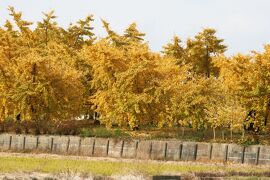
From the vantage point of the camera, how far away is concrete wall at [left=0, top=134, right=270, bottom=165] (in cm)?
3378

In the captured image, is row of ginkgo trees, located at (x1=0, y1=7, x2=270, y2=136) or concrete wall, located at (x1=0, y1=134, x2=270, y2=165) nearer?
concrete wall, located at (x1=0, y1=134, x2=270, y2=165)

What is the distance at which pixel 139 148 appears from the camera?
35.2 m

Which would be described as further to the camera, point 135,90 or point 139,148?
point 135,90

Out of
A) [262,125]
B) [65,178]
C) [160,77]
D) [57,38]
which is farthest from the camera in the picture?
[57,38]

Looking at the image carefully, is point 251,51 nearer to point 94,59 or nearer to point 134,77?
point 134,77

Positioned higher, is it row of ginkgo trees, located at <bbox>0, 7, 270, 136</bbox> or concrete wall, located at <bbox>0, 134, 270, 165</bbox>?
row of ginkgo trees, located at <bbox>0, 7, 270, 136</bbox>

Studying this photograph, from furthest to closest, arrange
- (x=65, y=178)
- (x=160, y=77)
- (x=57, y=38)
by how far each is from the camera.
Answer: (x=57, y=38)
(x=160, y=77)
(x=65, y=178)

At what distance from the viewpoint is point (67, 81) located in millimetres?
43531

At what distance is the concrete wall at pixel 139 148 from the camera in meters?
33.8

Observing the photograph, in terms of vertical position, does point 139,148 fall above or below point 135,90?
below

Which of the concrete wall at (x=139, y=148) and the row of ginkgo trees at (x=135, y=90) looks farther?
the row of ginkgo trees at (x=135, y=90)

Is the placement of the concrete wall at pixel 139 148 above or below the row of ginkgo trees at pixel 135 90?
below

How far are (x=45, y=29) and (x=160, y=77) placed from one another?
2103 centimetres

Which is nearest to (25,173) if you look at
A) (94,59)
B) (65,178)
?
(65,178)
